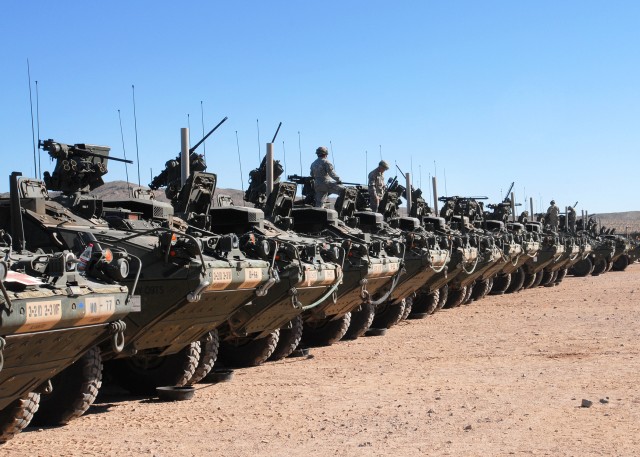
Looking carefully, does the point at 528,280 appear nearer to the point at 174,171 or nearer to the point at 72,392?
the point at 174,171

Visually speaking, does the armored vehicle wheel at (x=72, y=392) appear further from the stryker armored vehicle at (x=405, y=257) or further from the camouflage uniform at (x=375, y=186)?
the camouflage uniform at (x=375, y=186)

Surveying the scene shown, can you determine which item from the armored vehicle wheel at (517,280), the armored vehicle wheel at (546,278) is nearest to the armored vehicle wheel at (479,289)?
the armored vehicle wheel at (517,280)

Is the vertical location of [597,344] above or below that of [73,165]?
below

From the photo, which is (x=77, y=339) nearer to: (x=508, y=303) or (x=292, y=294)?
(x=292, y=294)

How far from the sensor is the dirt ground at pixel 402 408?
8.51 meters

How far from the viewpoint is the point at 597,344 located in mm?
16016

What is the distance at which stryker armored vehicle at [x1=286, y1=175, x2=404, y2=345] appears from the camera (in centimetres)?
1592

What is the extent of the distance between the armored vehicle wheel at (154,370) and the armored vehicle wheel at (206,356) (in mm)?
198

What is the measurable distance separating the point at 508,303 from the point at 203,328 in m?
16.4

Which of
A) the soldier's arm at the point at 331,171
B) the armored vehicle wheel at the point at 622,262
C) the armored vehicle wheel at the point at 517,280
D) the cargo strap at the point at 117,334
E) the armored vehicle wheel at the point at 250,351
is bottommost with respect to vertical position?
the armored vehicle wheel at the point at 622,262

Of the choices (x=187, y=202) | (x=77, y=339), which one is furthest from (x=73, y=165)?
(x=77, y=339)

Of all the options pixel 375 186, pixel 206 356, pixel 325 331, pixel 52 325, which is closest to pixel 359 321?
pixel 325 331

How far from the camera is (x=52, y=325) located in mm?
7574

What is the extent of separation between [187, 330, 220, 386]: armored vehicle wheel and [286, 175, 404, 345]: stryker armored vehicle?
3286mm
